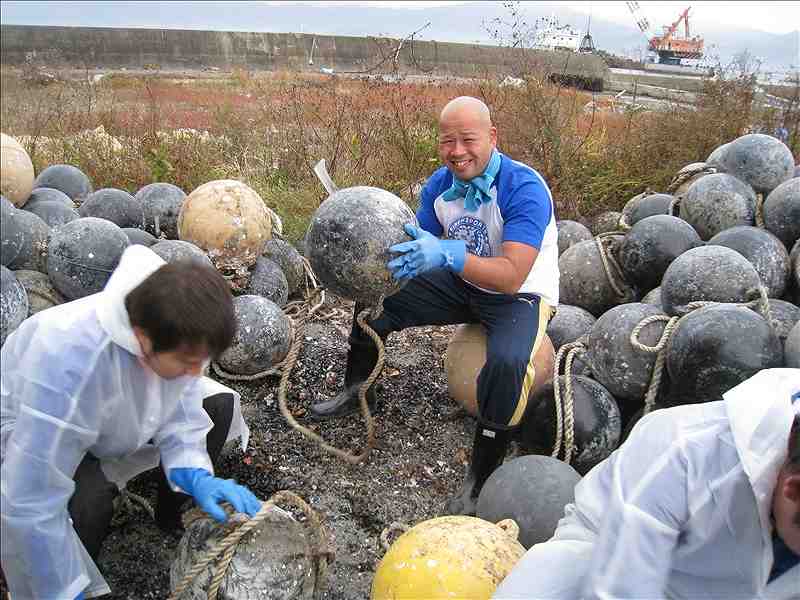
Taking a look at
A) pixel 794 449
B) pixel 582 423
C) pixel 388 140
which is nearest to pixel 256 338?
pixel 582 423

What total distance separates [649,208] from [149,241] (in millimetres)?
3983

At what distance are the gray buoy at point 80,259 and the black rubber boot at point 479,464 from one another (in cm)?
234

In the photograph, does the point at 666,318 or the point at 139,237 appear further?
the point at 139,237

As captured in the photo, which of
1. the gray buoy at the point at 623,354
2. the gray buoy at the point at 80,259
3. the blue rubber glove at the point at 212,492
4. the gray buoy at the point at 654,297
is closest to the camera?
the blue rubber glove at the point at 212,492

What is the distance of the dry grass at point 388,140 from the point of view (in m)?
6.91

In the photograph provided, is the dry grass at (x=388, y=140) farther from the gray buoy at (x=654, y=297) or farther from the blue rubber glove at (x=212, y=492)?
the blue rubber glove at (x=212, y=492)

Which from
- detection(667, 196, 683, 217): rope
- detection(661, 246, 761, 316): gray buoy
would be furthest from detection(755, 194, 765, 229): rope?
detection(661, 246, 761, 316): gray buoy

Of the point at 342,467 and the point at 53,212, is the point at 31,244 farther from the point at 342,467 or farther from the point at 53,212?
the point at 342,467

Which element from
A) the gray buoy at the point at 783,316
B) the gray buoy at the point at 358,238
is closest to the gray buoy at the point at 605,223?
the gray buoy at the point at 783,316

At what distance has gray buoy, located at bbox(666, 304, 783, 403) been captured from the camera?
336 centimetres

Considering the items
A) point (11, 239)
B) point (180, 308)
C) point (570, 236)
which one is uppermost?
point (180, 308)

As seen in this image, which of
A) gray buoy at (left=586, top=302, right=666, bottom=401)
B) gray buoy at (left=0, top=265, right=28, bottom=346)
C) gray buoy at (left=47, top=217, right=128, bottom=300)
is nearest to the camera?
gray buoy at (left=0, top=265, right=28, bottom=346)

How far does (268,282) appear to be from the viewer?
4914 mm

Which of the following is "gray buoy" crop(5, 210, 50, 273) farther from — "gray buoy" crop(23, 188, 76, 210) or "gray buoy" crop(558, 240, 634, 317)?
"gray buoy" crop(558, 240, 634, 317)
